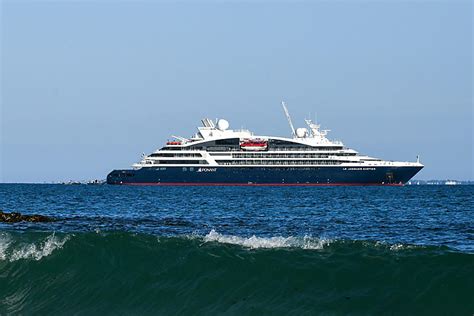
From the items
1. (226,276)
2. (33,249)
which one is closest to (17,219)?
(33,249)

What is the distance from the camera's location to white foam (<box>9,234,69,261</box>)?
15.7 m

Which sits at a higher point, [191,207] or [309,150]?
[309,150]

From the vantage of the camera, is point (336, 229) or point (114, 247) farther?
point (336, 229)

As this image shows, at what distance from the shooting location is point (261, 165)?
101m

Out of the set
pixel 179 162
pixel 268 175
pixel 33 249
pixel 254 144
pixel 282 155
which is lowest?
pixel 33 249

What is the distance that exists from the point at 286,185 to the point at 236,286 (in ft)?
287

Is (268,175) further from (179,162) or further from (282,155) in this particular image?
(179,162)

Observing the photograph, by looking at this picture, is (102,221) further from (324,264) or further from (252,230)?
(324,264)

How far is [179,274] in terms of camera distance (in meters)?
13.8

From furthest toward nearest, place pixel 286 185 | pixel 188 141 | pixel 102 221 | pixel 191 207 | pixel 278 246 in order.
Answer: pixel 188 141
pixel 286 185
pixel 191 207
pixel 102 221
pixel 278 246

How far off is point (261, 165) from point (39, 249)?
3379 inches

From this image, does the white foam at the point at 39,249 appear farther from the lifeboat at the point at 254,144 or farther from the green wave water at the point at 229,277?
the lifeboat at the point at 254,144

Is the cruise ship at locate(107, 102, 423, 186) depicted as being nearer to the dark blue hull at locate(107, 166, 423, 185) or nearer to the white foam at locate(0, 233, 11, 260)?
the dark blue hull at locate(107, 166, 423, 185)

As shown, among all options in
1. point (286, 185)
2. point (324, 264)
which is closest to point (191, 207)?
point (324, 264)
